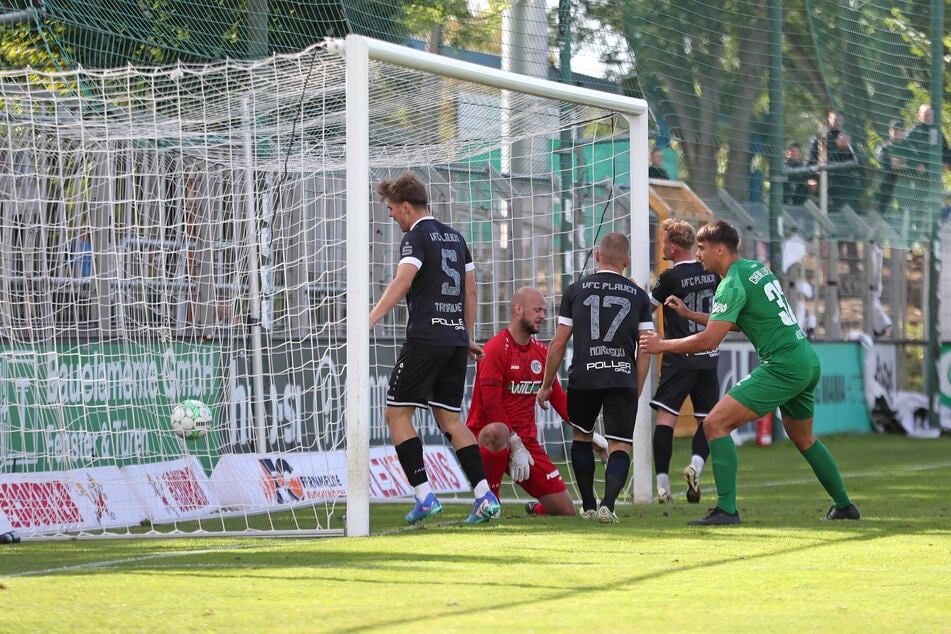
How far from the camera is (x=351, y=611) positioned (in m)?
4.93

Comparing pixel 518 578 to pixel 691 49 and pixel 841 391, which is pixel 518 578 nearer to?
pixel 691 49

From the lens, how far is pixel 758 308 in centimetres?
802

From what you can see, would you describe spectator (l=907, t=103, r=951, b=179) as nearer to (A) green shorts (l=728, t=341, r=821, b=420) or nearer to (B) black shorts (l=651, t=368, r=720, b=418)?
(B) black shorts (l=651, t=368, r=720, b=418)

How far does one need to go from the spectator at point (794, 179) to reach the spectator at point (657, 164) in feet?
6.13

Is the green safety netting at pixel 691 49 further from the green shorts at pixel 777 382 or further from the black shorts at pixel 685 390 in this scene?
the green shorts at pixel 777 382

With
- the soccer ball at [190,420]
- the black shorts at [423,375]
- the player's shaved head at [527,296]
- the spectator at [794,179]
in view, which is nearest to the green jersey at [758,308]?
the player's shaved head at [527,296]

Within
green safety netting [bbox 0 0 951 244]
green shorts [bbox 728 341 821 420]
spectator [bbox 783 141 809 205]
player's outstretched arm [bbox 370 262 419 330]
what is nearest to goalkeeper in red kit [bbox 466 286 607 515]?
player's outstretched arm [bbox 370 262 419 330]

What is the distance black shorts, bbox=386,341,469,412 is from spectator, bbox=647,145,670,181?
333 inches

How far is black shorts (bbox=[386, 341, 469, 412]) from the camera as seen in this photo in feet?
27.0

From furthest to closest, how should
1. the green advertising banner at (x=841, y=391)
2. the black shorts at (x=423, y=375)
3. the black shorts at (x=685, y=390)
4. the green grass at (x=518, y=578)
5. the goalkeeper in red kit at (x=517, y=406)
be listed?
the green advertising banner at (x=841, y=391), the black shorts at (x=685, y=390), the goalkeeper in red kit at (x=517, y=406), the black shorts at (x=423, y=375), the green grass at (x=518, y=578)

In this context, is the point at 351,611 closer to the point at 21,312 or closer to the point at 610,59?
the point at 21,312

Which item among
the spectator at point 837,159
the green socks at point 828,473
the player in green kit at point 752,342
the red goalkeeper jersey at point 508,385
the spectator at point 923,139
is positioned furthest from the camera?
the spectator at point 923,139

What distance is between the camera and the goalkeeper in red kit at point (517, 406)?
29.3 feet

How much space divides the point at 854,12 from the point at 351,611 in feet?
48.8
